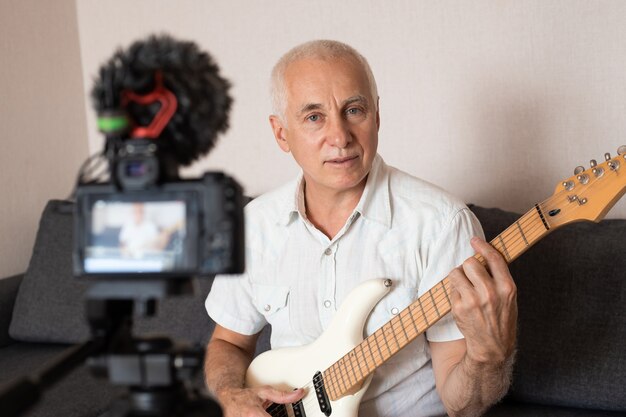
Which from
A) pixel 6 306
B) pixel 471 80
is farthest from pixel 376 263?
pixel 6 306

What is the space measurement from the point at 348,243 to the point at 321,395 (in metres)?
0.32

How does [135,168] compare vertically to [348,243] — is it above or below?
above

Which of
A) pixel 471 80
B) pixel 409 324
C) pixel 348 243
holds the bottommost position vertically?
pixel 409 324

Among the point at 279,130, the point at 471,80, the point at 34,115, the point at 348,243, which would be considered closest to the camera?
the point at 348,243

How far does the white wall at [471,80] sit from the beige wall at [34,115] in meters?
0.66

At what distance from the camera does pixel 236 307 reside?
1.74m

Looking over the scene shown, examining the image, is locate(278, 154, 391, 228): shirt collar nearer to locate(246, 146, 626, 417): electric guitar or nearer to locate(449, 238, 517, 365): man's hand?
locate(246, 146, 626, 417): electric guitar

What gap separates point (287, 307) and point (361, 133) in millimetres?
413

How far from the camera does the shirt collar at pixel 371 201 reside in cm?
158

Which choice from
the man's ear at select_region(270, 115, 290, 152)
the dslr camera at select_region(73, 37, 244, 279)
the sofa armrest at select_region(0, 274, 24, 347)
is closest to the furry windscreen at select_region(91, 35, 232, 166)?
the dslr camera at select_region(73, 37, 244, 279)

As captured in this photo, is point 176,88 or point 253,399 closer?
point 176,88

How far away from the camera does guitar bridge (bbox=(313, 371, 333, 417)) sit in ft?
4.79

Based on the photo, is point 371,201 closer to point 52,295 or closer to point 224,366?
point 224,366

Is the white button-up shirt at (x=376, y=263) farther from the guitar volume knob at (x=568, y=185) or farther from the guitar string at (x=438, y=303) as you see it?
the guitar volume knob at (x=568, y=185)
